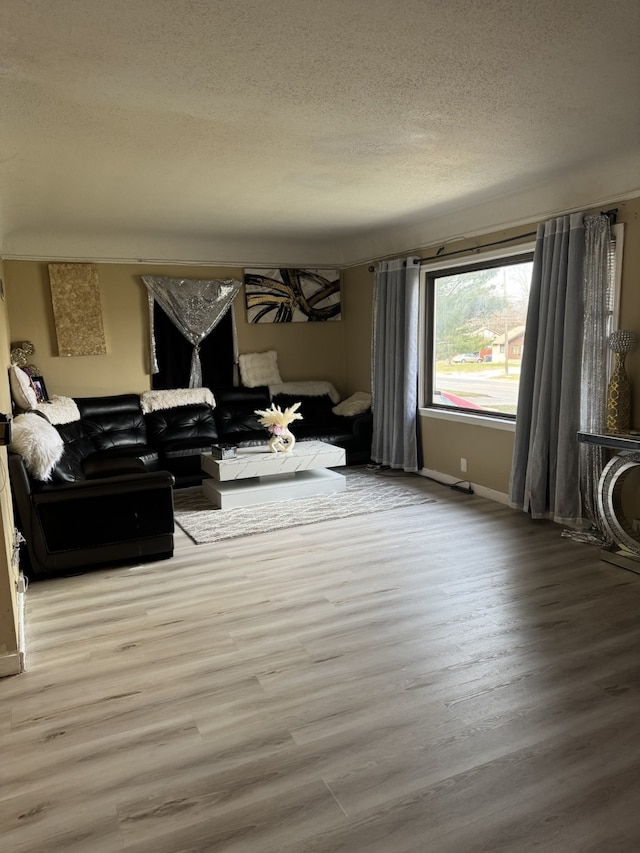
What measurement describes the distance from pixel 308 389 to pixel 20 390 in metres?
3.09

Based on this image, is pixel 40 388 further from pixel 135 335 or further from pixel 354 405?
pixel 354 405

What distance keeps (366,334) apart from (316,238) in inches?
47.9

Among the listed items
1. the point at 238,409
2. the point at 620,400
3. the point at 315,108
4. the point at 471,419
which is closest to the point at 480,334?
the point at 471,419

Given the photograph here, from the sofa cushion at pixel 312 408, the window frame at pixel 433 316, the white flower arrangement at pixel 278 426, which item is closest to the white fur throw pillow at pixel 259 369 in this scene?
the sofa cushion at pixel 312 408

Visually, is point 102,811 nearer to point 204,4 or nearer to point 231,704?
point 231,704

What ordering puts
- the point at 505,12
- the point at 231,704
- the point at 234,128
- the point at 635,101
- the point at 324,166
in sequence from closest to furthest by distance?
the point at 505,12 < the point at 231,704 < the point at 635,101 < the point at 234,128 < the point at 324,166

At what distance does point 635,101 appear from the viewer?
9.05 ft

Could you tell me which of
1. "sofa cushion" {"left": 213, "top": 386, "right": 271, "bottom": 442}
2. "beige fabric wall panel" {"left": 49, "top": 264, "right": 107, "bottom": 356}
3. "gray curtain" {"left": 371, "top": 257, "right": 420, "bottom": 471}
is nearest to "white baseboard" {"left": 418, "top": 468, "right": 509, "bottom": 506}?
"gray curtain" {"left": 371, "top": 257, "right": 420, "bottom": 471}

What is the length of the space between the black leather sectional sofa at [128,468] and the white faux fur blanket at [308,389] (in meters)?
0.06

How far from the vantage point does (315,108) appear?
275 cm

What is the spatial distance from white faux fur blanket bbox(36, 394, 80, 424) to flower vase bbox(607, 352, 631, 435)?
4.37m

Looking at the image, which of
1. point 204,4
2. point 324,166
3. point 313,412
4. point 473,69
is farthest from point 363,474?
point 204,4

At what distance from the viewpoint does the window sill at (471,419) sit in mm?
4938

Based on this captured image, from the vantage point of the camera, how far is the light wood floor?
5.77 ft
